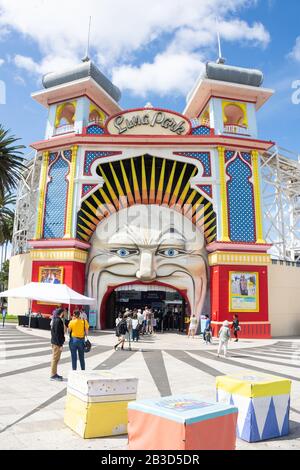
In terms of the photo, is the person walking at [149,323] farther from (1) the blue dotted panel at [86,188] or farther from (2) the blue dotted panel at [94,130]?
(2) the blue dotted panel at [94,130]

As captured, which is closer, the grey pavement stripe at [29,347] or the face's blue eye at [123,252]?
the grey pavement stripe at [29,347]

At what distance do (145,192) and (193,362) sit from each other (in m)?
15.3

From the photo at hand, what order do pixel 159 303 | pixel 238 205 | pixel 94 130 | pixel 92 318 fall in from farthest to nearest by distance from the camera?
pixel 159 303, pixel 94 130, pixel 238 205, pixel 92 318

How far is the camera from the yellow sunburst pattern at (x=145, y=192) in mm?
25625

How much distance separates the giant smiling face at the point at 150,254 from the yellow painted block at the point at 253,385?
17.9 metres

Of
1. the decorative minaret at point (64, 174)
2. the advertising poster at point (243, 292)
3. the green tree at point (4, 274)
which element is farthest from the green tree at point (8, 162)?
the green tree at point (4, 274)

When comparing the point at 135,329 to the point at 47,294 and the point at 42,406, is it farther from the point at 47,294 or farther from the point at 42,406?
the point at 42,406

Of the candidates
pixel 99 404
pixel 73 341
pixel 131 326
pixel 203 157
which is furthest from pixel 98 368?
pixel 203 157

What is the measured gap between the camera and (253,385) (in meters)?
5.44

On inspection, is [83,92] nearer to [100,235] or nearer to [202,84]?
[202,84]

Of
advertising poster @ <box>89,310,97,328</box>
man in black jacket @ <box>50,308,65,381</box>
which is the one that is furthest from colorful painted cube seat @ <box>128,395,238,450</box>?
advertising poster @ <box>89,310,97,328</box>

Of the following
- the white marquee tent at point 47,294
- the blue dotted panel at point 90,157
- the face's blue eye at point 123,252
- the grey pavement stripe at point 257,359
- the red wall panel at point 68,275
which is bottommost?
the grey pavement stripe at point 257,359

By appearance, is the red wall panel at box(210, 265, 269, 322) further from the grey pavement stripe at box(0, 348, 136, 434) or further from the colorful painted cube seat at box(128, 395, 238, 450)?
the colorful painted cube seat at box(128, 395, 238, 450)

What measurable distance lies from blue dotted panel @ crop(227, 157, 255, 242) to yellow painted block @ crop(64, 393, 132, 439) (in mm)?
20247
